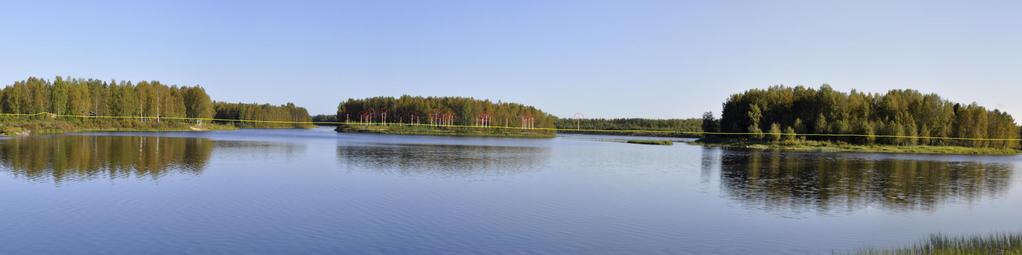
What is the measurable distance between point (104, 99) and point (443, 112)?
219 feet

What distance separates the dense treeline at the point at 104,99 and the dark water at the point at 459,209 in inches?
2849

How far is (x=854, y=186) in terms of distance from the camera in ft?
92.4

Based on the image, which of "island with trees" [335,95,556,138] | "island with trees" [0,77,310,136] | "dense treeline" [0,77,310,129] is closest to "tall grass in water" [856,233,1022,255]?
"island with trees" [0,77,310,136]

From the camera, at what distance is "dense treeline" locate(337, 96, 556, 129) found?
154500 millimetres

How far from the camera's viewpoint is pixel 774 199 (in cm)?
2289

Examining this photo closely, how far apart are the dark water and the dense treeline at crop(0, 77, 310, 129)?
63.7m

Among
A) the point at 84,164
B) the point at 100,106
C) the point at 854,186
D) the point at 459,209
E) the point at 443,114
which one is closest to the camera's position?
the point at 459,209

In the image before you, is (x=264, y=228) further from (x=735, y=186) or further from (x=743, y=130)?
(x=743, y=130)

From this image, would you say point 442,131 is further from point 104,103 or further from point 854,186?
point 854,186

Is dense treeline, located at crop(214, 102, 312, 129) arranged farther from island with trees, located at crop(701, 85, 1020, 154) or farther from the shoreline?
island with trees, located at crop(701, 85, 1020, 154)

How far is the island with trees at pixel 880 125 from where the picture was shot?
72125mm

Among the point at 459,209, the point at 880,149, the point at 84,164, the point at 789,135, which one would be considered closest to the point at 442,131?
the point at 789,135

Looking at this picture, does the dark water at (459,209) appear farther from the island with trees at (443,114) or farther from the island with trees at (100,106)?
the island with trees at (443,114)

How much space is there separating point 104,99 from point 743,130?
88.0 metres
